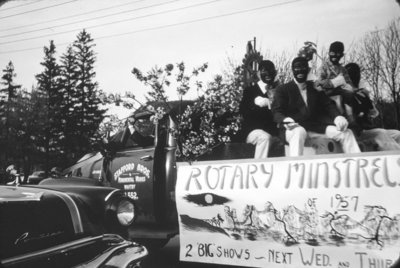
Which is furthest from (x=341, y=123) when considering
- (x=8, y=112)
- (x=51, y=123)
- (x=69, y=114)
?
(x=8, y=112)

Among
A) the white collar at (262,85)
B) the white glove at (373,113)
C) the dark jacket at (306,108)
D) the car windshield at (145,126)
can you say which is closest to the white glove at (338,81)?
the dark jacket at (306,108)

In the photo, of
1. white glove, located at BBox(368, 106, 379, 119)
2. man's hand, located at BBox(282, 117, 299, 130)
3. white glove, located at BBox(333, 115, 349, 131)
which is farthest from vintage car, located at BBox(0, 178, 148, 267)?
white glove, located at BBox(368, 106, 379, 119)

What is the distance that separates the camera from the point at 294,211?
2.64m

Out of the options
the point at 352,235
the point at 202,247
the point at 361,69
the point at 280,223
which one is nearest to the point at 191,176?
the point at 202,247

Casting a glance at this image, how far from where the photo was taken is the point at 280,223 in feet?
8.81

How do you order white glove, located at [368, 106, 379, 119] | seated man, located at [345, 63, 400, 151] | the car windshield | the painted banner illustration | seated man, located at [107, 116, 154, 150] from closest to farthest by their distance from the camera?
1. the painted banner illustration
2. seated man, located at [345, 63, 400, 151]
3. white glove, located at [368, 106, 379, 119]
4. the car windshield
5. seated man, located at [107, 116, 154, 150]

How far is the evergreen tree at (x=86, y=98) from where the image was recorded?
3.57 m

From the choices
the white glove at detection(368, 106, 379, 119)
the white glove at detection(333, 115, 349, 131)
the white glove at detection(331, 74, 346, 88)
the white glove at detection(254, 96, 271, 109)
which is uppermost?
the white glove at detection(331, 74, 346, 88)

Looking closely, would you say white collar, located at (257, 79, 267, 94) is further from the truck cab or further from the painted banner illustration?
the truck cab

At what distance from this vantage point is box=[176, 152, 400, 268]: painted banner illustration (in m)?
2.44

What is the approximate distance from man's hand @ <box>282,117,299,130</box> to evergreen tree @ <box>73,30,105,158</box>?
1694 mm

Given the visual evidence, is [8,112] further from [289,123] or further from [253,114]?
[289,123]

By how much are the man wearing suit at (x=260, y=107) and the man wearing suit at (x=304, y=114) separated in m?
0.11

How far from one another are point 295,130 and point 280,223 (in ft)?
2.09
